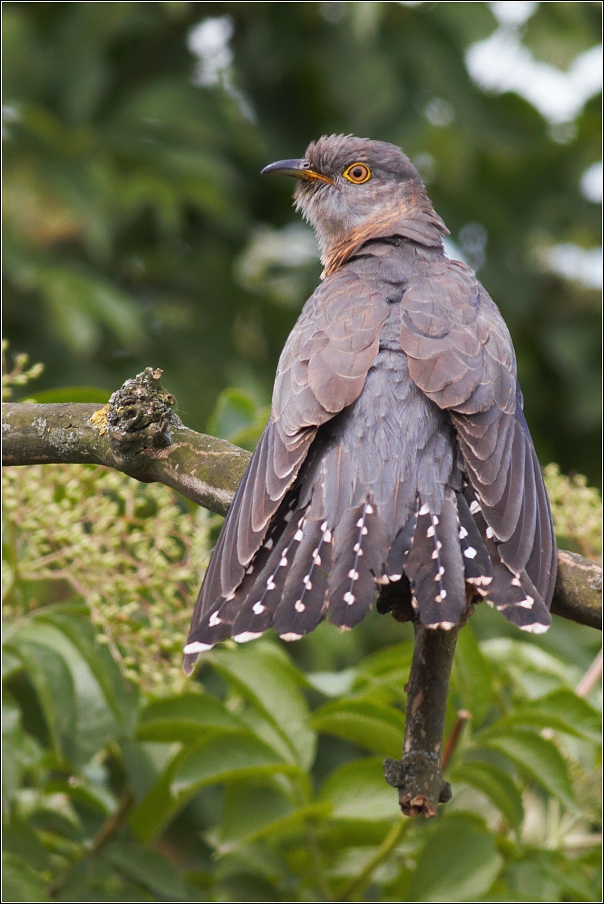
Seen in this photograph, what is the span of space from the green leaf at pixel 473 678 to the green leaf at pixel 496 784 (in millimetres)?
131

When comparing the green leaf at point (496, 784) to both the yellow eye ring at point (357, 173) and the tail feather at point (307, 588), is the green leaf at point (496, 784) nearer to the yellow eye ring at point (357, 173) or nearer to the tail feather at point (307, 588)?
the tail feather at point (307, 588)

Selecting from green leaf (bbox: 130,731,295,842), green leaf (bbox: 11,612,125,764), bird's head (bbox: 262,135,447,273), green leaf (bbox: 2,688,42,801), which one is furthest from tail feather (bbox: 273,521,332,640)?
bird's head (bbox: 262,135,447,273)

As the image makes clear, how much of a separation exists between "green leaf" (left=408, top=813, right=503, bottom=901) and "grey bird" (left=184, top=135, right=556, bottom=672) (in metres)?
0.59

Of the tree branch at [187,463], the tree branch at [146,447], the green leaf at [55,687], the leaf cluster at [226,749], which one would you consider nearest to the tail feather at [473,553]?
the tree branch at [187,463]

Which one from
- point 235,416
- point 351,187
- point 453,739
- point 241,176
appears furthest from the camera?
point 241,176

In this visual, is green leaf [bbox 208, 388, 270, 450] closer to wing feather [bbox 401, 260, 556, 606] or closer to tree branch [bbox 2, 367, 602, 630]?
tree branch [bbox 2, 367, 602, 630]

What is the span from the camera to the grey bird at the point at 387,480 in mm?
2055

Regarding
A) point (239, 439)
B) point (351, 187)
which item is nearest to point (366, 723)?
point (239, 439)

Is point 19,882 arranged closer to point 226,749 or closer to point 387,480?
point 226,749

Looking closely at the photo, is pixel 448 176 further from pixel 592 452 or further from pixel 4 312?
pixel 4 312

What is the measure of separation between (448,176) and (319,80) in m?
0.94

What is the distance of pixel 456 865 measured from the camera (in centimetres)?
227

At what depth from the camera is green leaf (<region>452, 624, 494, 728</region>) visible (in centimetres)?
241

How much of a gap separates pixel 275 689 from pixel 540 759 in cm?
65
